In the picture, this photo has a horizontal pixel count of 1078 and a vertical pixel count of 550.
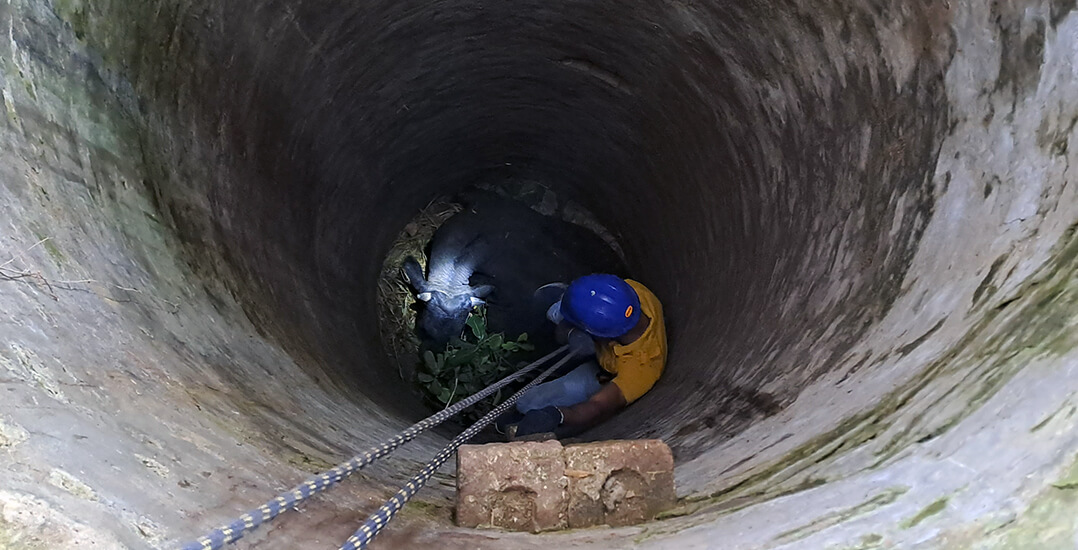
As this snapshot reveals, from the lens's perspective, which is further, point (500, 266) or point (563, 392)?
point (500, 266)

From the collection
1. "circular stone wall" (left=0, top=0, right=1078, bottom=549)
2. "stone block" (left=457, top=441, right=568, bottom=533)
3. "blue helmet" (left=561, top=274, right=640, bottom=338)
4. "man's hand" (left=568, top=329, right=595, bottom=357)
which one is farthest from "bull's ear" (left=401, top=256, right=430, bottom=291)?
"stone block" (left=457, top=441, right=568, bottom=533)

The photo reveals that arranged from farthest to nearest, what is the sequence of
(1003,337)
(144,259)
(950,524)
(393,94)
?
(393,94), (144,259), (1003,337), (950,524)

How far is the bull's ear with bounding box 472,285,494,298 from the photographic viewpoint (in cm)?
432

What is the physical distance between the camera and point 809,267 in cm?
212

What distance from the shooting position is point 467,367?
390 centimetres

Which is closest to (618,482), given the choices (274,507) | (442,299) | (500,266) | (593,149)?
(274,507)

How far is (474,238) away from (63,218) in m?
3.21

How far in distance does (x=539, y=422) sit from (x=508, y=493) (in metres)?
1.67

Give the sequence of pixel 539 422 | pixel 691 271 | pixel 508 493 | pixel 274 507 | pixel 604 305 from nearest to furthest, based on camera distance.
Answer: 1. pixel 274 507
2. pixel 508 493
3. pixel 539 422
4. pixel 604 305
5. pixel 691 271

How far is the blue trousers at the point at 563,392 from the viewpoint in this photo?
3.34 m

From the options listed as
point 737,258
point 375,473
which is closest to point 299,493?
point 375,473

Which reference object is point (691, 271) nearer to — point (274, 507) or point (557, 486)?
point (557, 486)

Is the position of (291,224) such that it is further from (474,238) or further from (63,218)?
(474,238)

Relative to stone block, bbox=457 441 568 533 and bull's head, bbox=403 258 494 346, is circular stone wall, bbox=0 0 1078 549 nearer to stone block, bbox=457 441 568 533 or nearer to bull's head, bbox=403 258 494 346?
stone block, bbox=457 441 568 533
